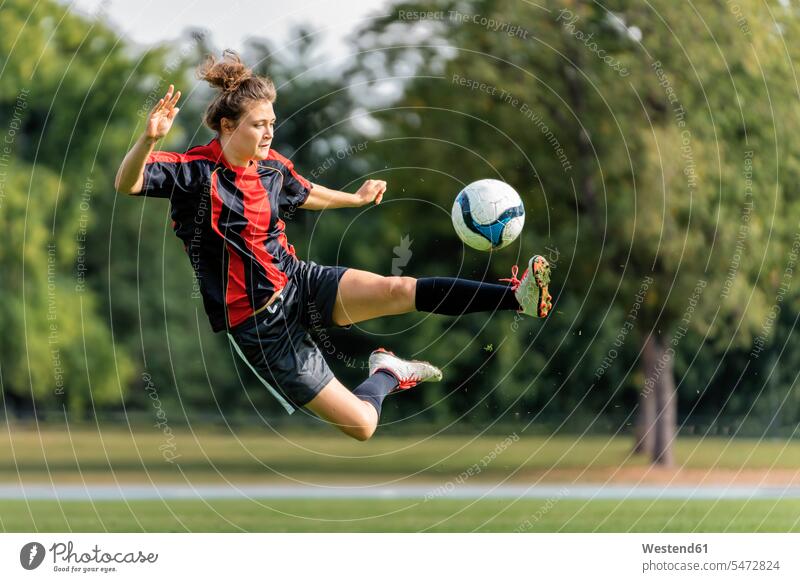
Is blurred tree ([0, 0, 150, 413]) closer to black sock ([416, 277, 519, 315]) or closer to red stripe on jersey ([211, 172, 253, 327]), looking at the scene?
red stripe on jersey ([211, 172, 253, 327])

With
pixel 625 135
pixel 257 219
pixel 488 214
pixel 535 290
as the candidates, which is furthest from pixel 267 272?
pixel 625 135

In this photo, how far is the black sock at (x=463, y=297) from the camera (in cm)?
940

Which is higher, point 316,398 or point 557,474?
point 316,398

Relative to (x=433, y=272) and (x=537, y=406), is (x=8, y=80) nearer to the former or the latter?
(x=433, y=272)

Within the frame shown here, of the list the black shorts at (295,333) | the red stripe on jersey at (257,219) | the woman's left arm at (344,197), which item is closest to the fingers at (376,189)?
the woman's left arm at (344,197)

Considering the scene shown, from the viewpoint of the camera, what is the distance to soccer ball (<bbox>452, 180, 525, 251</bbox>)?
33.6 ft

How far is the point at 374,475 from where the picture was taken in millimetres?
28203

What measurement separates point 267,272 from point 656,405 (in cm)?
1924

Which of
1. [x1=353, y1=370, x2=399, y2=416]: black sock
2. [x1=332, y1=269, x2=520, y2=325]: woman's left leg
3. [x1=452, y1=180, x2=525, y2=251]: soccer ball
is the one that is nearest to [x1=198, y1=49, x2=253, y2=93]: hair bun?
[x1=332, y1=269, x2=520, y2=325]: woman's left leg

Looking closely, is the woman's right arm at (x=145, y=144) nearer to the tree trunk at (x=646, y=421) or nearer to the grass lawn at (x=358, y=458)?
the grass lawn at (x=358, y=458)
